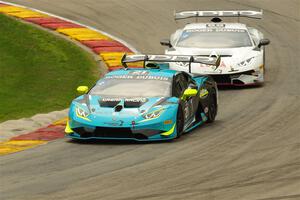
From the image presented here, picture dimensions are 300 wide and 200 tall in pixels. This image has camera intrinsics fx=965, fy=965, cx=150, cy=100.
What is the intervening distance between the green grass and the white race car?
2.47 metres

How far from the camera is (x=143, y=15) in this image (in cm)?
3297

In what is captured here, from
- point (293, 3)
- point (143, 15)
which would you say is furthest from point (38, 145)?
point (293, 3)

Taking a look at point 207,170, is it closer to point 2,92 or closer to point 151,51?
point 2,92

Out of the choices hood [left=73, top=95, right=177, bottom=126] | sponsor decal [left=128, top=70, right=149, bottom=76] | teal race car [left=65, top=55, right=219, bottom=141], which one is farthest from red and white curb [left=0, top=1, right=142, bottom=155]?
hood [left=73, top=95, right=177, bottom=126]

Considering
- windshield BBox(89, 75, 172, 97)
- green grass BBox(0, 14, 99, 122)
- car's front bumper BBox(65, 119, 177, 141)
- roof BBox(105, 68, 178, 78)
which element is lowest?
green grass BBox(0, 14, 99, 122)

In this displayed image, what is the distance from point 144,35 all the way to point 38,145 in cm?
1448

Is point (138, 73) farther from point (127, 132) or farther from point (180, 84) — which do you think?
point (127, 132)

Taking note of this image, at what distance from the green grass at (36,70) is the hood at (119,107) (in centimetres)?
323

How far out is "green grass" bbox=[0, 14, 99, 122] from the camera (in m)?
21.2

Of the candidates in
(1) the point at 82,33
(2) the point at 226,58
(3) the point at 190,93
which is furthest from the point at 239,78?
(1) the point at 82,33

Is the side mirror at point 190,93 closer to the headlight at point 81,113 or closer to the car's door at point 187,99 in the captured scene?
the car's door at point 187,99

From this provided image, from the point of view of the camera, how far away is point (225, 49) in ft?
77.3

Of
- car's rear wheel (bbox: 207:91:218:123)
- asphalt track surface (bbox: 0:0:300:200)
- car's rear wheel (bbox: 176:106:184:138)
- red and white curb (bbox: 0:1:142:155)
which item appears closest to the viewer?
asphalt track surface (bbox: 0:0:300:200)

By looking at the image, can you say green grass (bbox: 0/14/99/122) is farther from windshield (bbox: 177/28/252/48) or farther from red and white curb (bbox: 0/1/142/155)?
windshield (bbox: 177/28/252/48)
